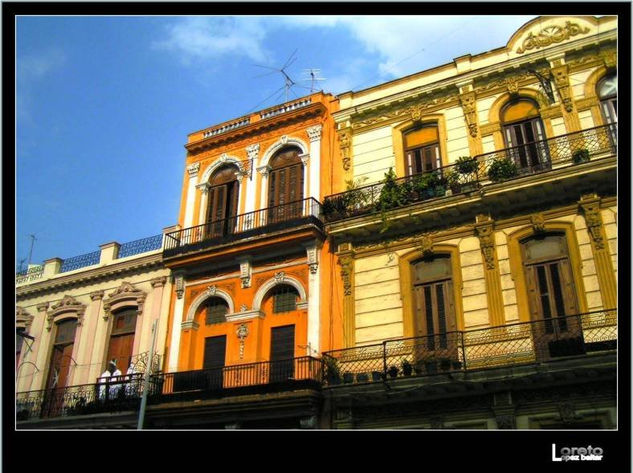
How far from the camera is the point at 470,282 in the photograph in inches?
496

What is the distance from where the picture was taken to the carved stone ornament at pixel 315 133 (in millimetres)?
16172

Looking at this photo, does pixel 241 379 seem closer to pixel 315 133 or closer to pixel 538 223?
pixel 315 133

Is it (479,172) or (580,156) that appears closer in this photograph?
(580,156)

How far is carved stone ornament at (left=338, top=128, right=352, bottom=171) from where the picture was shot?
15.5 m

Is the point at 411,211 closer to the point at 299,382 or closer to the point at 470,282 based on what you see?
the point at 470,282

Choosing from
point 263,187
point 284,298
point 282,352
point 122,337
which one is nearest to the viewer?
point 282,352

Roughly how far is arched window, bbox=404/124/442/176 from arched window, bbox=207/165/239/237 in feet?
15.8

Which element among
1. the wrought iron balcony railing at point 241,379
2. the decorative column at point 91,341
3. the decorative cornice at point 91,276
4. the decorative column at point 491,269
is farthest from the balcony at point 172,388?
the decorative column at point 491,269

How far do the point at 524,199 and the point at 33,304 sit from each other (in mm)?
14227

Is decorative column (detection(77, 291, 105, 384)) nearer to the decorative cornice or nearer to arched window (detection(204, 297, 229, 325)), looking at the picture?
the decorative cornice

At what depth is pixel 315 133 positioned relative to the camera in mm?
16219

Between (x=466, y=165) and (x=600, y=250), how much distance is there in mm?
3214

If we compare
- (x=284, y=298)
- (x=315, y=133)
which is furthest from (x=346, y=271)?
(x=315, y=133)
